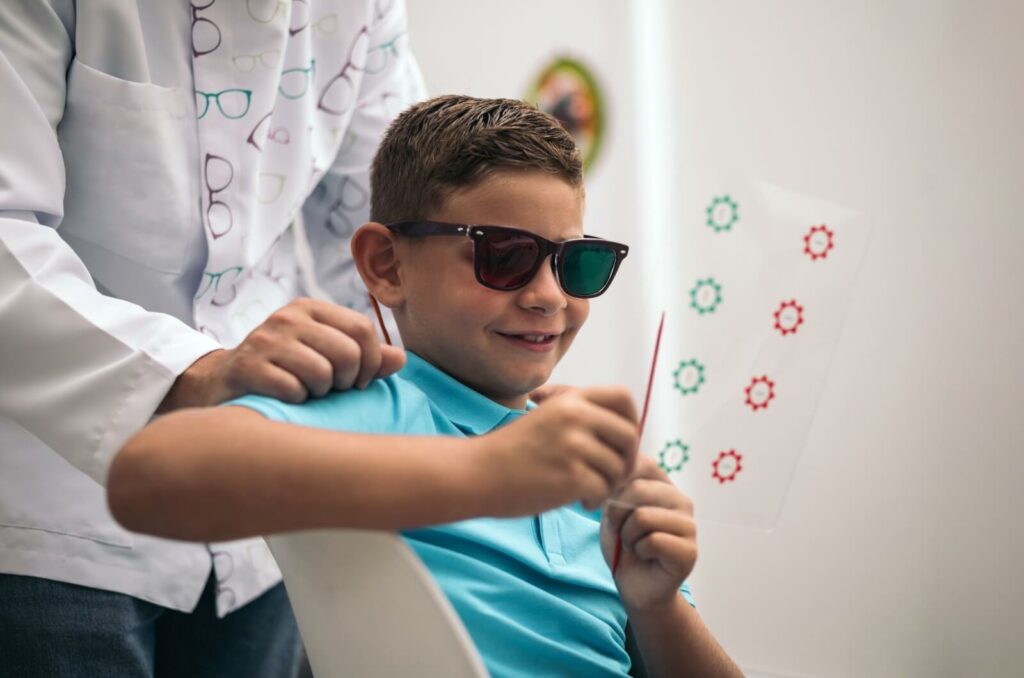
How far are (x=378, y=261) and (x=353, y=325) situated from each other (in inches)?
10.3

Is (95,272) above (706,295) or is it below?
below

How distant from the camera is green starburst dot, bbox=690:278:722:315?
84 cm

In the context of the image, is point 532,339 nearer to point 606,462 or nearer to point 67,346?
point 606,462

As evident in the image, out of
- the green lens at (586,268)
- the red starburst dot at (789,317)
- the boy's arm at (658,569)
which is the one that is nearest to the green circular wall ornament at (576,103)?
the green lens at (586,268)

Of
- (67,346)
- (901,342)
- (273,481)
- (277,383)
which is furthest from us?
(901,342)

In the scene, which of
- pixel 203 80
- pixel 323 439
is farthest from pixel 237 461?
pixel 203 80

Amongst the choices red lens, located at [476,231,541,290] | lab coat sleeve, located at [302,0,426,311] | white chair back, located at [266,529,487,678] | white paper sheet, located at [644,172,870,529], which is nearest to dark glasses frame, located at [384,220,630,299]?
red lens, located at [476,231,541,290]

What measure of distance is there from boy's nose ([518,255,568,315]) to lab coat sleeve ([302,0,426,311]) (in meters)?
0.54

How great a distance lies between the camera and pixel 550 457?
0.60 metres

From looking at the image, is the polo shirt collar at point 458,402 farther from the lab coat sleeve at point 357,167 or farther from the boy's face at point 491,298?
the lab coat sleeve at point 357,167

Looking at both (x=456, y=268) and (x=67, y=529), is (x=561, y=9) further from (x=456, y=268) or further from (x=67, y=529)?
(x=67, y=529)

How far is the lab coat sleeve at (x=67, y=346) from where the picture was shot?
793 millimetres

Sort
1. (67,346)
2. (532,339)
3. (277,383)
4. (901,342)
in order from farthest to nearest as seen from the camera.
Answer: (901,342), (532,339), (67,346), (277,383)

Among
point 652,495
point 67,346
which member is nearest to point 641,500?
point 652,495
